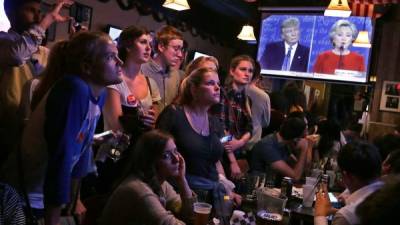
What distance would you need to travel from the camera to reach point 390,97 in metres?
6.79

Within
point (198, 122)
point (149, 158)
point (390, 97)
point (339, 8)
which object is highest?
point (339, 8)

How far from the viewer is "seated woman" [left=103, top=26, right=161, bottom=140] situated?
Answer: 8.09 ft

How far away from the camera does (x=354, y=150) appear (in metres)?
2.31

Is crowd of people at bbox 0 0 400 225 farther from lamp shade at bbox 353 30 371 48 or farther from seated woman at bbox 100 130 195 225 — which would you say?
lamp shade at bbox 353 30 371 48

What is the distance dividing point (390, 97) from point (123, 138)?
564 centimetres

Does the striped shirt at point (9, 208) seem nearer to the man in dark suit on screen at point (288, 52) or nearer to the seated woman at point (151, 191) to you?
the seated woman at point (151, 191)

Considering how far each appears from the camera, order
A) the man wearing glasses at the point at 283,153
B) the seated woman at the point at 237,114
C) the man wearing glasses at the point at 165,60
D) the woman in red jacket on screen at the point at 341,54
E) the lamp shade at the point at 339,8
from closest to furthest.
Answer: the man wearing glasses at the point at 165,60 → the seated woman at the point at 237,114 → the man wearing glasses at the point at 283,153 → the lamp shade at the point at 339,8 → the woman in red jacket on screen at the point at 341,54

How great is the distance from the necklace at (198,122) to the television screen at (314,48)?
3.53 metres

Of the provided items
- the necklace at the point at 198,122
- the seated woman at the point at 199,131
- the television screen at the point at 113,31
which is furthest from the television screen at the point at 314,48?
the necklace at the point at 198,122

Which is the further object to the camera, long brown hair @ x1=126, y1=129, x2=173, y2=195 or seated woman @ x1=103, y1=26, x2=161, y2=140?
seated woman @ x1=103, y1=26, x2=161, y2=140

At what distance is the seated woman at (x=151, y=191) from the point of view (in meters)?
1.93

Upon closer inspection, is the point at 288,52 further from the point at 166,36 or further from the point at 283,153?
the point at 166,36

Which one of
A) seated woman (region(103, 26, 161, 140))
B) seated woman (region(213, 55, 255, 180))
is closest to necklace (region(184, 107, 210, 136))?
seated woman (region(103, 26, 161, 140))

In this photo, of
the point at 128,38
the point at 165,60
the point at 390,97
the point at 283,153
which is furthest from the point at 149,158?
the point at 390,97
